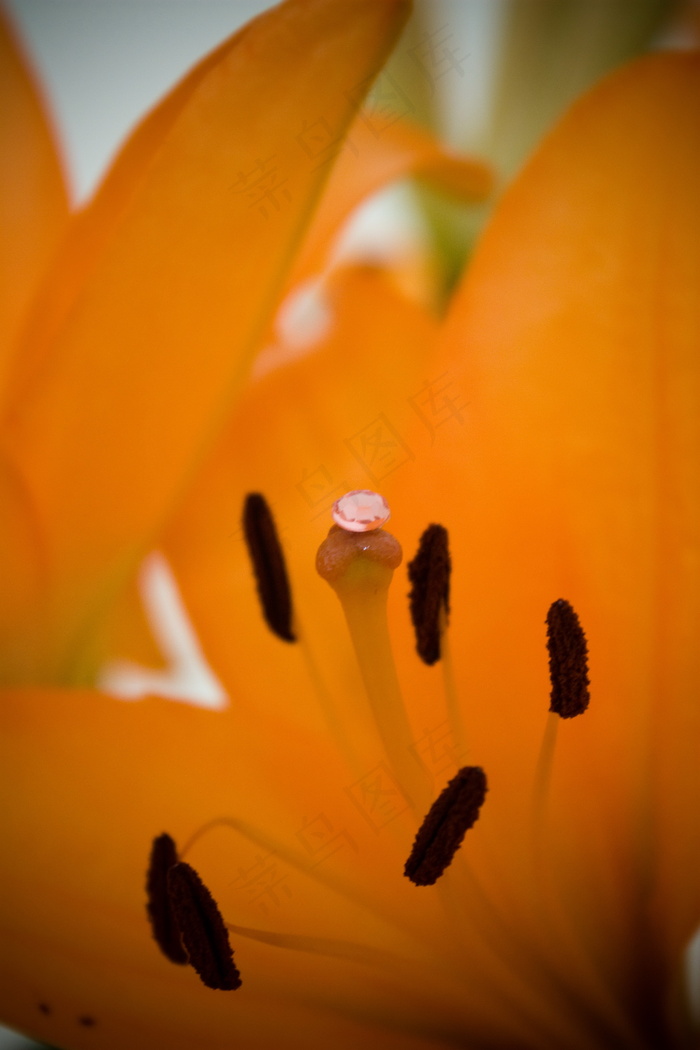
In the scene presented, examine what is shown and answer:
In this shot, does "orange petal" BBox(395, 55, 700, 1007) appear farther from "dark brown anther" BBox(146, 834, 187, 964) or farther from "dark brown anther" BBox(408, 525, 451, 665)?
"dark brown anther" BBox(146, 834, 187, 964)

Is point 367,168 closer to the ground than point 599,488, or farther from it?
farther from it

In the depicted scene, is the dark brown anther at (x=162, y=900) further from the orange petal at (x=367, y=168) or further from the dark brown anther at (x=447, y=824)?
the orange petal at (x=367, y=168)

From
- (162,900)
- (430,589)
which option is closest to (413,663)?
(430,589)

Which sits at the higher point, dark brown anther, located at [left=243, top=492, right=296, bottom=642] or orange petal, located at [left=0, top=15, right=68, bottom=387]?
orange petal, located at [left=0, top=15, right=68, bottom=387]

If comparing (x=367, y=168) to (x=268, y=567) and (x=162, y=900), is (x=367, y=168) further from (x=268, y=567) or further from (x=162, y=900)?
(x=162, y=900)

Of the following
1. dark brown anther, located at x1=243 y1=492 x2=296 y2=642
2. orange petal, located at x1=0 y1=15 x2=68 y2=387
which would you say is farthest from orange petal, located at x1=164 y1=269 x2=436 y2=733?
orange petal, located at x1=0 y1=15 x2=68 y2=387

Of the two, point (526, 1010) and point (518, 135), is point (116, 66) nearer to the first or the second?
point (518, 135)
